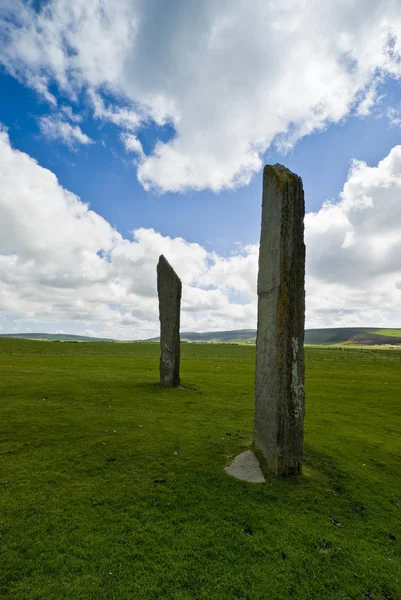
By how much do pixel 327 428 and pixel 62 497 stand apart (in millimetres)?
9099

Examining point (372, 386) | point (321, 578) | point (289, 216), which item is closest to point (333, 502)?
point (321, 578)

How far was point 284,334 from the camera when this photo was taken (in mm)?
7559

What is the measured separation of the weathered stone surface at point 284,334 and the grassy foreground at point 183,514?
2.73 feet

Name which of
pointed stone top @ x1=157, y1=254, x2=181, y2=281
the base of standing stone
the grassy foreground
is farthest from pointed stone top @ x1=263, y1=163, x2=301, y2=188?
pointed stone top @ x1=157, y1=254, x2=181, y2=281

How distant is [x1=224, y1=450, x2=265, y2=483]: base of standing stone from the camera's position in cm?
746

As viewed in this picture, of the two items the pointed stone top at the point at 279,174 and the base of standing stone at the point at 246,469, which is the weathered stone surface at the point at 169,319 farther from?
the base of standing stone at the point at 246,469

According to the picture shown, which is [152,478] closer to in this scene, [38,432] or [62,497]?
[62,497]

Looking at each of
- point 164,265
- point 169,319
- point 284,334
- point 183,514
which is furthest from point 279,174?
Answer: point 169,319

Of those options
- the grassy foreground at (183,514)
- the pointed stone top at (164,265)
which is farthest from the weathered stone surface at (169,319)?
the grassy foreground at (183,514)

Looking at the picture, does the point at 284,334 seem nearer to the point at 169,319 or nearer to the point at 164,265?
the point at 169,319

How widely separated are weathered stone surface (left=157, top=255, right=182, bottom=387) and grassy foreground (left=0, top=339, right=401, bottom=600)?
6357 mm

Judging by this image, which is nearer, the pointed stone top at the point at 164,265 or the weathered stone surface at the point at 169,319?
the weathered stone surface at the point at 169,319

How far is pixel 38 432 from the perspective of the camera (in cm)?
990

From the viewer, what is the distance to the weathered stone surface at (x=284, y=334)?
7535 mm
